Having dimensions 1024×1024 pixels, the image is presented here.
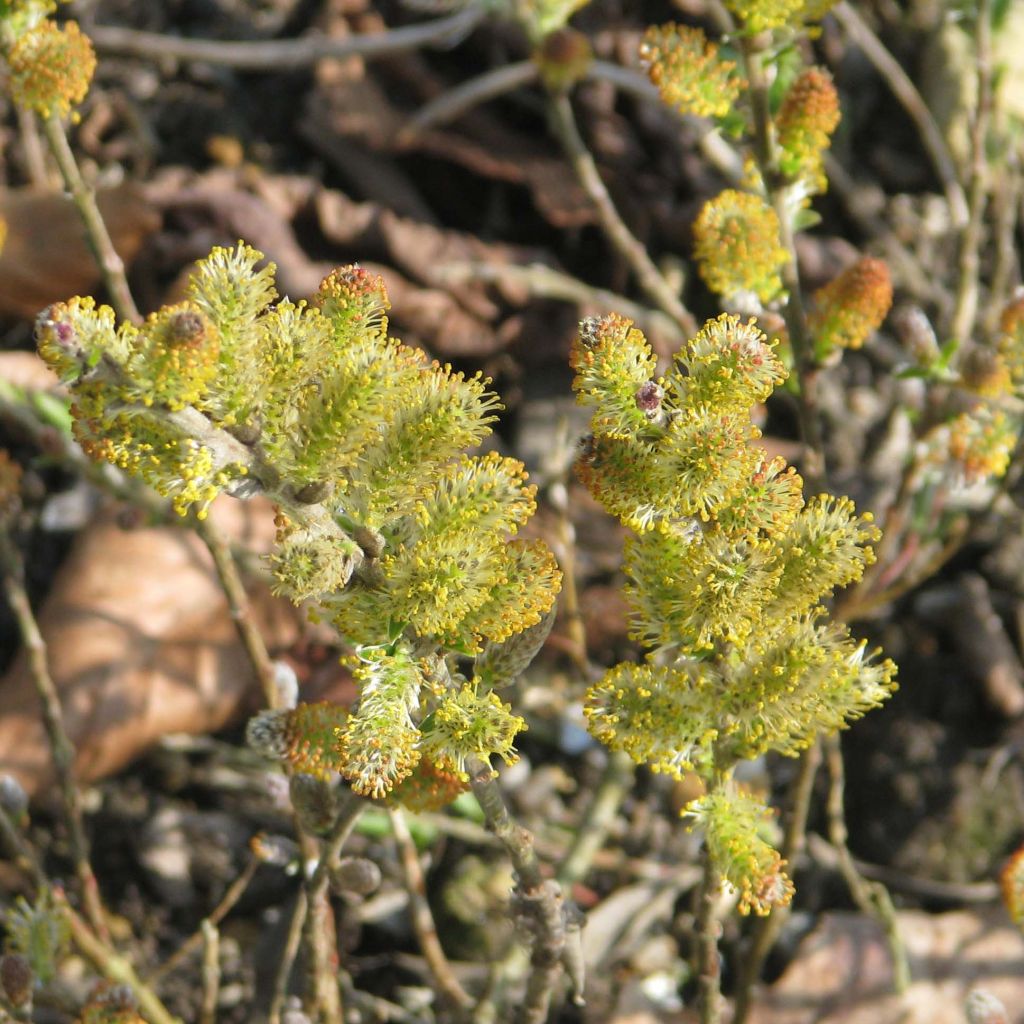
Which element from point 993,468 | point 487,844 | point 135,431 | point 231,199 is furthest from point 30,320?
point 993,468

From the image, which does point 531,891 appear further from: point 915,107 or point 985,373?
point 915,107

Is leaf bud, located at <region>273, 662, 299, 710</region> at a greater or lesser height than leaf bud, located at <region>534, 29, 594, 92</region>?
lesser

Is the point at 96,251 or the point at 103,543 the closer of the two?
the point at 96,251

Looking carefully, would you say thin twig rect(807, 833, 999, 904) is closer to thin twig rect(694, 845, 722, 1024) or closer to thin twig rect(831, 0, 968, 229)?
thin twig rect(694, 845, 722, 1024)

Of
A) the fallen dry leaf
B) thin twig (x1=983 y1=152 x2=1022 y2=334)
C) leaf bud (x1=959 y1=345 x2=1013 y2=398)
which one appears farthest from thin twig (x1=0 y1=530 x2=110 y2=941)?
thin twig (x1=983 y1=152 x2=1022 y2=334)

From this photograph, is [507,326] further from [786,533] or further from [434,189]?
[786,533]

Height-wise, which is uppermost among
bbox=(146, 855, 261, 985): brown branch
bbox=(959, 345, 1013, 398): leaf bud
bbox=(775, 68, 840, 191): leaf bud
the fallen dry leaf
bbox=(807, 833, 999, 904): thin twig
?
bbox=(775, 68, 840, 191): leaf bud

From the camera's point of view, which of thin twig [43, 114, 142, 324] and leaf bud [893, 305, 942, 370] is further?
leaf bud [893, 305, 942, 370]
